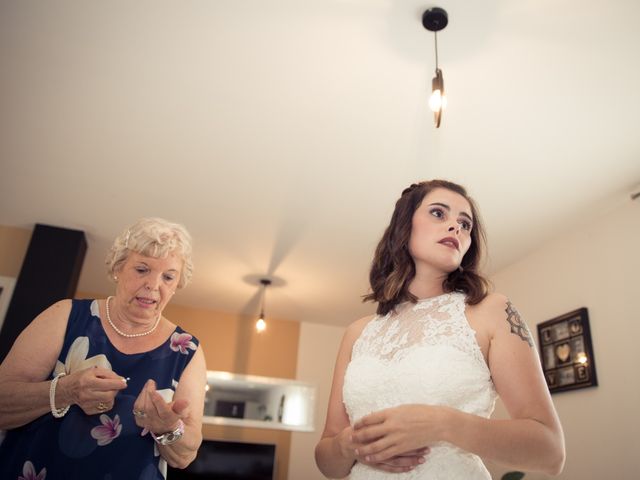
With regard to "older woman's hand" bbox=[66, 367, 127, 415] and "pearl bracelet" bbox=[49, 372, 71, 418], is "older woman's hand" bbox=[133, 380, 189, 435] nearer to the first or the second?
"older woman's hand" bbox=[66, 367, 127, 415]

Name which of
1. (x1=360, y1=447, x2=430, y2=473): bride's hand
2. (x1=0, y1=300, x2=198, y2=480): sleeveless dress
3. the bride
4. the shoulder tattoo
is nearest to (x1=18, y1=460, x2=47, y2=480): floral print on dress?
(x1=0, y1=300, x2=198, y2=480): sleeveless dress

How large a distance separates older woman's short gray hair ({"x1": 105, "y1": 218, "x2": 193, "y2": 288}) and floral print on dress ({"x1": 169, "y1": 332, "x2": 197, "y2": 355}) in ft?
0.92

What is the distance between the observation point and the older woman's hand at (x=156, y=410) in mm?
1347

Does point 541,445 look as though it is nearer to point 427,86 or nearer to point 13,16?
point 427,86

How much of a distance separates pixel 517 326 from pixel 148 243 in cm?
121

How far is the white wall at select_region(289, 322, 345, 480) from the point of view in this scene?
7016 millimetres

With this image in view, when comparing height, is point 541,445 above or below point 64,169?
below

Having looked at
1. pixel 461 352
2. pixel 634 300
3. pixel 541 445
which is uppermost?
pixel 634 300

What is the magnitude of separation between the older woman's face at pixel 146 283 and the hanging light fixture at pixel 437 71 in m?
1.45

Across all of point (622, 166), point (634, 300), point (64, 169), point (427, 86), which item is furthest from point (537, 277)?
point (64, 169)

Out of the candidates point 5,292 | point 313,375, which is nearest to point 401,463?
point 5,292

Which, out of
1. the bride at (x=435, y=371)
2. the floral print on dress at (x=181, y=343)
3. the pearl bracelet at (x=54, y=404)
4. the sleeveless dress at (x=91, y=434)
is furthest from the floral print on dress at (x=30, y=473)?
the bride at (x=435, y=371)

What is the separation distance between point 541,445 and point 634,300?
3247mm

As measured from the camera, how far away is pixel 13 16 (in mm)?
2781
